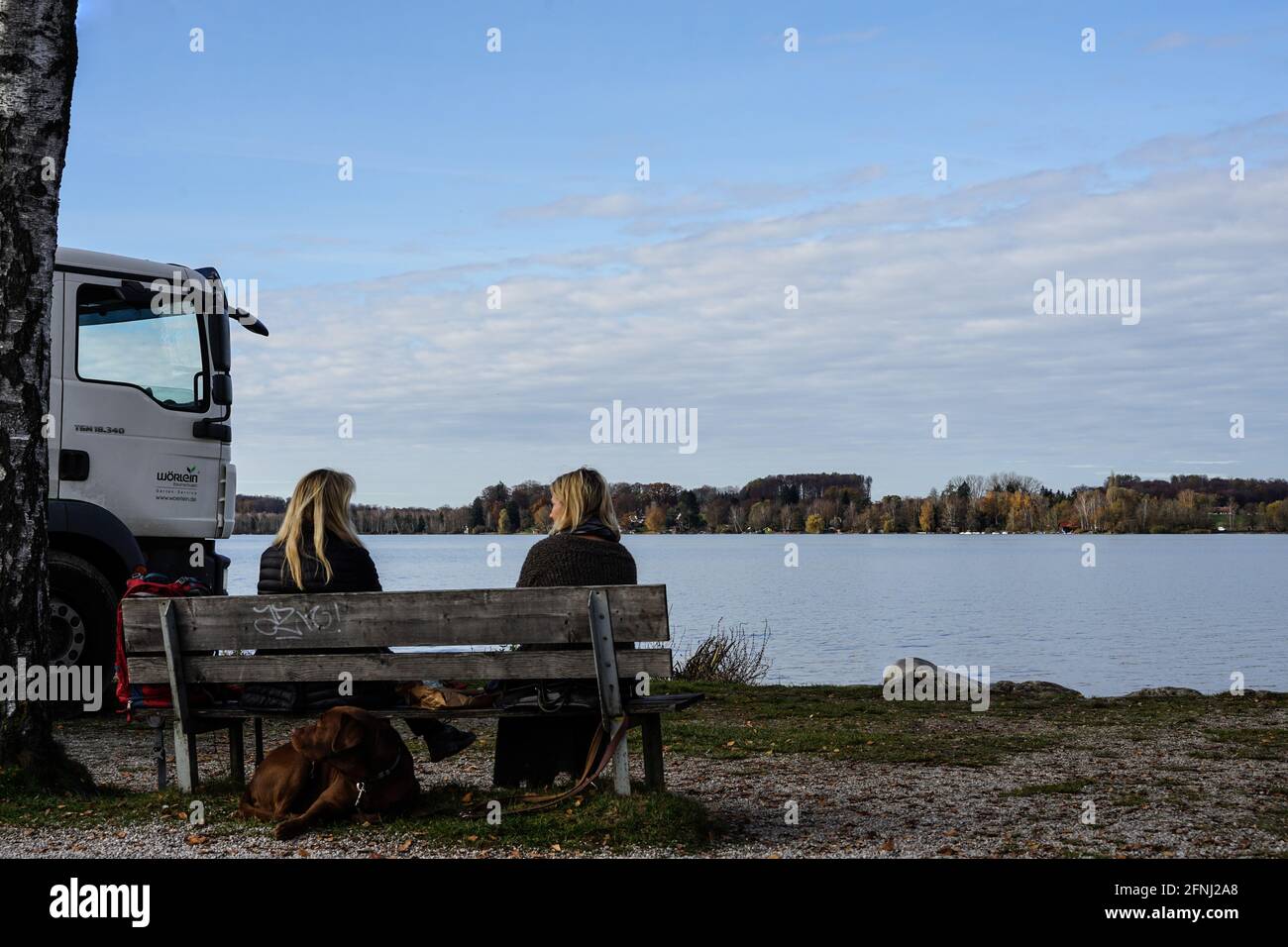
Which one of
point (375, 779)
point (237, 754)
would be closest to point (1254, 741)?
point (375, 779)

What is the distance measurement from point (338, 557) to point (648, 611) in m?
1.77

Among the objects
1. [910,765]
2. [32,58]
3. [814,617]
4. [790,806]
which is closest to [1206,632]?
[814,617]

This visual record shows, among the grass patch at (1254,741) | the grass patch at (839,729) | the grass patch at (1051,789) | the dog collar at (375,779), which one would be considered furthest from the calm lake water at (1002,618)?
the dog collar at (375,779)

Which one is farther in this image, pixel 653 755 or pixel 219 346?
pixel 219 346

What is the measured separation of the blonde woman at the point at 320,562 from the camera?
21.6ft

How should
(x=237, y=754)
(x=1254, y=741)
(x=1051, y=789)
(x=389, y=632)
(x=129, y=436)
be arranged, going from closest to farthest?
(x=389, y=632) < (x=237, y=754) < (x=1051, y=789) < (x=1254, y=741) < (x=129, y=436)

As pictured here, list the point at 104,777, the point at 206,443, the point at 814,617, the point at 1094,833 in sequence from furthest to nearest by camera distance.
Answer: the point at 814,617 → the point at 206,443 → the point at 104,777 → the point at 1094,833

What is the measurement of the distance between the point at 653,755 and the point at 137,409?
20.0 feet

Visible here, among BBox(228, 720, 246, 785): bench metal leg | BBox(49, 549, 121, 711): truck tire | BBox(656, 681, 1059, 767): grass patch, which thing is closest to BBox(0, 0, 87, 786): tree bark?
BBox(228, 720, 246, 785): bench metal leg

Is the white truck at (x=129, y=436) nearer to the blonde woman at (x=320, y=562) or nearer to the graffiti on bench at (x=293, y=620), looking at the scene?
the blonde woman at (x=320, y=562)

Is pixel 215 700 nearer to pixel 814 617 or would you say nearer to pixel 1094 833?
pixel 1094 833

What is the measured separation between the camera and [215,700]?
6863 millimetres

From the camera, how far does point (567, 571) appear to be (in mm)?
6793

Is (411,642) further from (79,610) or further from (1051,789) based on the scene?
(79,610)
